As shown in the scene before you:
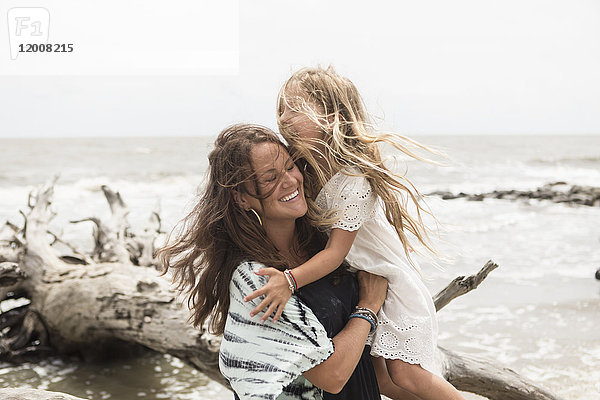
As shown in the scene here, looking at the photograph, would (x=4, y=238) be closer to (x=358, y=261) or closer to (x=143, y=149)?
(x=358, y=261)

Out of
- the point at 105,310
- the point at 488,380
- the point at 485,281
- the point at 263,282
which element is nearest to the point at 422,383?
the point at 263,282

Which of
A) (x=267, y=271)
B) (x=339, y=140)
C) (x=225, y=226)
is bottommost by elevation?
(x=267, y=271)

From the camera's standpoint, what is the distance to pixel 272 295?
197cm

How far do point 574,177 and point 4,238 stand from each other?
78.8ft

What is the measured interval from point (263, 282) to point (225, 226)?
28 cm

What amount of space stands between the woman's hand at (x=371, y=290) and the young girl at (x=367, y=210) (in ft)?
0.11

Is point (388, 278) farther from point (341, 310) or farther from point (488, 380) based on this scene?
point (488, 380)

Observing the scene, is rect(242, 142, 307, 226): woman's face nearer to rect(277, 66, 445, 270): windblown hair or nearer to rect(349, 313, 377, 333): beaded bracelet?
rect(277, 66, 445, 270): windblown hair

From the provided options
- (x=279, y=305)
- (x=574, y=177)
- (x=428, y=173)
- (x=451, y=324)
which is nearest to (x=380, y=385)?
(x=279, y=305)


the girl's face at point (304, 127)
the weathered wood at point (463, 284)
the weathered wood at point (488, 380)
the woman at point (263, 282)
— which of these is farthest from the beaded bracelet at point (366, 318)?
the weathered wood at point (488, 380)

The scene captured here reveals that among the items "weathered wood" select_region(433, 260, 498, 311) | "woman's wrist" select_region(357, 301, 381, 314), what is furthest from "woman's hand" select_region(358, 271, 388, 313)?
"weathered wood" select_region(433, 260, 498, 311)

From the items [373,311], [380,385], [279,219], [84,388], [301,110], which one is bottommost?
[84,388]

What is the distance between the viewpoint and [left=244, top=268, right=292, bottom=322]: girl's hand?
6.47 feet

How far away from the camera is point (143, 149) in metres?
32.2
